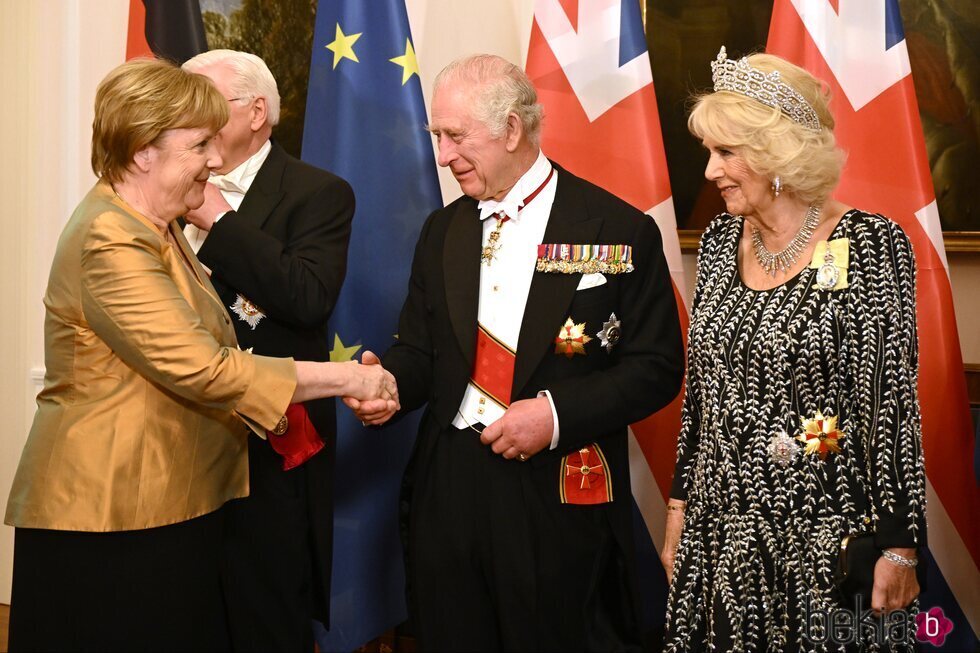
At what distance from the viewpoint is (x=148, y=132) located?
205 cm

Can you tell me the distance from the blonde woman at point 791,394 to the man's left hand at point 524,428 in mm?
356

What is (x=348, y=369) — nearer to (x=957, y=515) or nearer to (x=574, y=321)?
(x=574, y=321)

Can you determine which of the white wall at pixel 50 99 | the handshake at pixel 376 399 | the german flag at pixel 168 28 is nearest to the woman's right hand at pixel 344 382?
the handshake at pixel 376 399

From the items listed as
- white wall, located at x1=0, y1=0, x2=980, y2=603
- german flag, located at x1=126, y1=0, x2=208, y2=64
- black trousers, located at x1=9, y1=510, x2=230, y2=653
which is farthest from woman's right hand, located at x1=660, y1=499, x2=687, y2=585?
german flag, located at x1=126, y1=0, x2=208, y2=64

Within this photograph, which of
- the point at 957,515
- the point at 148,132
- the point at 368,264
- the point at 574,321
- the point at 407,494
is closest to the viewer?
the point at 148,132

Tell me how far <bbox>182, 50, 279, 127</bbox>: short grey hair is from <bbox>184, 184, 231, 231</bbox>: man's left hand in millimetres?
330

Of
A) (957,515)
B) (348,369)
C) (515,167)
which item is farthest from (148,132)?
(957,515)

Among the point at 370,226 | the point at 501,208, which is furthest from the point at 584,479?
the point at 370,226

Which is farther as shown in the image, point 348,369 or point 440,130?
point 440,130

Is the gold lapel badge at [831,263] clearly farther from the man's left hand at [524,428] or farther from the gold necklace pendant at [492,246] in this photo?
the gold necklace pendant at [492,246]

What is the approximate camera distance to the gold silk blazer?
1.98m

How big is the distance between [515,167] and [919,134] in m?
1.34

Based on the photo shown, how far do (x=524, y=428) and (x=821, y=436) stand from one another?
0.64 meters

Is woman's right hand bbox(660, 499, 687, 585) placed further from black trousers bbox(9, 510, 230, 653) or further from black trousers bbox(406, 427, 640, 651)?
black trousers bbox(9, 510, 230, 653)
